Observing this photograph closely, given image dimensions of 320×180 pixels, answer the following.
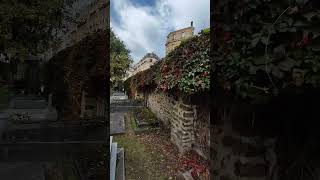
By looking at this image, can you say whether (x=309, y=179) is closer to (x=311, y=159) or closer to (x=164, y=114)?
(x=311, y=159)

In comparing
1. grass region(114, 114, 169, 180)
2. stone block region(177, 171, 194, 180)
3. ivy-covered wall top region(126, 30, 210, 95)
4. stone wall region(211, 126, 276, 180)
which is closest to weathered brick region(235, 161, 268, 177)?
stone wall region(211, 126, 276, 180)

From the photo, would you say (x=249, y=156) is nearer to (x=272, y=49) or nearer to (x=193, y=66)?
(x=272, y=49)

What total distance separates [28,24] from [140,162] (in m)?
3.86

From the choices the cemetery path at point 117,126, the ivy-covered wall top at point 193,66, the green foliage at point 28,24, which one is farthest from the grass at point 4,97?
the cemetery path at point 117,126

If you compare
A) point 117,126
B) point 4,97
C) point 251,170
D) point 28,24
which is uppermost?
point 28,24

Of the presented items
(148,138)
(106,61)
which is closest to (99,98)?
(106,61)

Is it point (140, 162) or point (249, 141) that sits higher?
point (249, 141)

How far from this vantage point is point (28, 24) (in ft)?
5.24

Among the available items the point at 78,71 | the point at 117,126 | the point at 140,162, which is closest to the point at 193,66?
the point at 140,162

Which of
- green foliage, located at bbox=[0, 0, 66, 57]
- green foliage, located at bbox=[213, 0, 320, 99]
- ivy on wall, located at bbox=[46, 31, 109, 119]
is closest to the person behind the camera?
green foliage, located at bbox=[213, 0, 320, 99]

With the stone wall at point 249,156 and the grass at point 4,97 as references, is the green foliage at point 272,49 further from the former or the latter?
the grass at point 4,97

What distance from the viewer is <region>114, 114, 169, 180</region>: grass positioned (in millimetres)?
4648

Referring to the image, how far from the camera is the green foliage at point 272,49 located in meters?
1.23

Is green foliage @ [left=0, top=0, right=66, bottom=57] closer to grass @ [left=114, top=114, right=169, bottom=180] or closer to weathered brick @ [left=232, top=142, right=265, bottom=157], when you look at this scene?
weathered brick @ [left=232, top=142, right=265, bottom=157]
